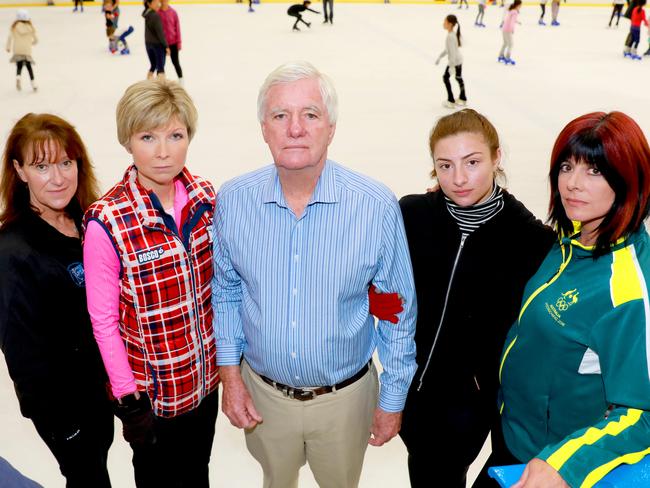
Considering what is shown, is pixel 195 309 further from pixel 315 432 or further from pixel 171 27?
pixel 171 27

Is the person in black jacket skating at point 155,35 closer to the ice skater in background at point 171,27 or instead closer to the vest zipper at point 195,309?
the ice skater in background at point 171,27

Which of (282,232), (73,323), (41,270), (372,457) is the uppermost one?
(282,232)

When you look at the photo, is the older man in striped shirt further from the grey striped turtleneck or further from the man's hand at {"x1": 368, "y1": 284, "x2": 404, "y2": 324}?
the grey striped turtleneck

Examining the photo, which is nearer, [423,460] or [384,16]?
[423,460]

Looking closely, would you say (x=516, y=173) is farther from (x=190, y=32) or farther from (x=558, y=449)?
(x=190, y=32)

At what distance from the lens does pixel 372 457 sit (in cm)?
291

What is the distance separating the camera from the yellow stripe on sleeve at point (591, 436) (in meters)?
1.34

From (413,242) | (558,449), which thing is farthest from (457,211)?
(558,449)

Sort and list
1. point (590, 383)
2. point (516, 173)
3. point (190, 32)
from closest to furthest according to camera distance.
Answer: point (590, 383) < point (516, 173) < point (190, 32)

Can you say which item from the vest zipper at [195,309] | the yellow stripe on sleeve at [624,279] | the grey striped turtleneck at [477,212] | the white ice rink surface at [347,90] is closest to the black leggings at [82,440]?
the white ice rink surface at [347,90]

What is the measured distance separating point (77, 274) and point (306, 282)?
745mm

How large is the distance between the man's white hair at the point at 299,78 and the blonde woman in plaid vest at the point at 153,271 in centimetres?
29

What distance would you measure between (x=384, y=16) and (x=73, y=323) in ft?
63.8

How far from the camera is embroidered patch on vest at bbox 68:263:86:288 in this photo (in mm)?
1907
